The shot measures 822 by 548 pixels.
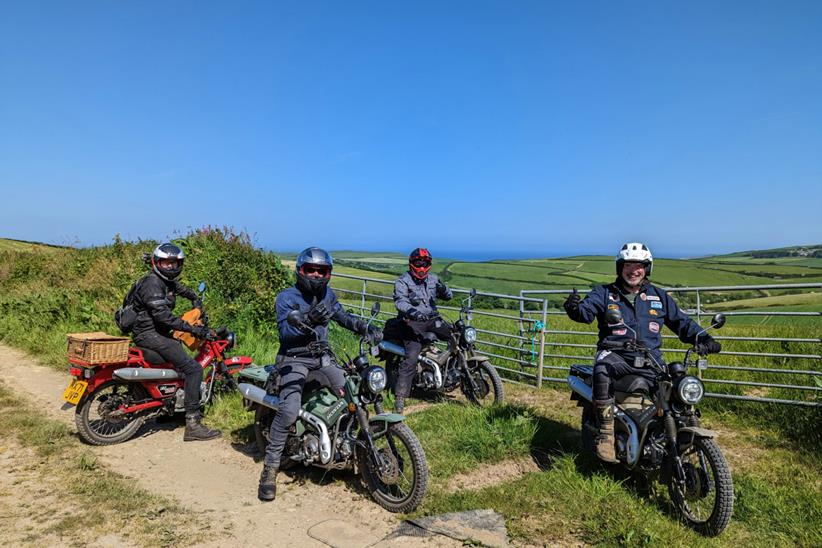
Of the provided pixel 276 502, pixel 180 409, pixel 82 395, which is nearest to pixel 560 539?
pixel 276 502

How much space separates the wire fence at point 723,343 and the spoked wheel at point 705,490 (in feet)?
6.41

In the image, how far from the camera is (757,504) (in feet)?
14.2

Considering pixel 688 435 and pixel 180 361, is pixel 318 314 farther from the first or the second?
pixel 688 435

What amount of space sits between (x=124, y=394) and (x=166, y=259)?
5.51 feet

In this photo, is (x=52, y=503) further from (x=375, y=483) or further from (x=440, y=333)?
(x=440, y=333)

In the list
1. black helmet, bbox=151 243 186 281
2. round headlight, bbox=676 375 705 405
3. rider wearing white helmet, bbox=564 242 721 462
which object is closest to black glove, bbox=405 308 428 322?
rider wearing white helmet, bbox=564 242 721 462

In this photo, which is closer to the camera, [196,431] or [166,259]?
[166,259]

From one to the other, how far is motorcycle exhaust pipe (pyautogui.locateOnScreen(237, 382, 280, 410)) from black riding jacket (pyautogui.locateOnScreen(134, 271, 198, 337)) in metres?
1.20

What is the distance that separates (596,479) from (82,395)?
543cm

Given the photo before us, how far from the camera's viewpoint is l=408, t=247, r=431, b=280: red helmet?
7258 mm

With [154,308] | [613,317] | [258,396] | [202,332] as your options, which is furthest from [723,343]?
[154,308]

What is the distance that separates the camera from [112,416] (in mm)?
6016

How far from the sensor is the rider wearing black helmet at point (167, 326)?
5.98m

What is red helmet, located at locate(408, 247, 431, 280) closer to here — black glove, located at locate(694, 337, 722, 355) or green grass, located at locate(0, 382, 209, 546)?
black glove, located at locate(694, 337, 722, 355)
